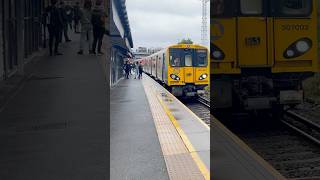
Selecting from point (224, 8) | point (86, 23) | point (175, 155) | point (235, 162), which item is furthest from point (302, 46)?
point (86, 23)

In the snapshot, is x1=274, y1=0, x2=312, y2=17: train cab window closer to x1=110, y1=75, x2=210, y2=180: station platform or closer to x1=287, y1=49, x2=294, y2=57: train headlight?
x1=287, y1=49, x2=294, y2=57: train headlight

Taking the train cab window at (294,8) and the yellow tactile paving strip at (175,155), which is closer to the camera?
the yellow tactile paving strip at (175,155)

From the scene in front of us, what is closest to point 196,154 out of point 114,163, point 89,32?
point 114,163

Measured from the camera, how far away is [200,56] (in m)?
16.5

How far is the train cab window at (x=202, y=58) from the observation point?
15502 millimetres

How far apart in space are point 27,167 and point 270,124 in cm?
673

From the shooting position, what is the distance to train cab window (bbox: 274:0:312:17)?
941 cm

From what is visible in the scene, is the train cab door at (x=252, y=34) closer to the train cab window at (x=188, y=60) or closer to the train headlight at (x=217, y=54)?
the train headlight at (x=217, y=54)

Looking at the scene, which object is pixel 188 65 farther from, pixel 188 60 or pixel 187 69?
pixel 188 60

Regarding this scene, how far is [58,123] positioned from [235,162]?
3.67 m

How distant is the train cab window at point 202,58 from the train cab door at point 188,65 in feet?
0.86

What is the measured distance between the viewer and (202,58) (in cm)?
1566

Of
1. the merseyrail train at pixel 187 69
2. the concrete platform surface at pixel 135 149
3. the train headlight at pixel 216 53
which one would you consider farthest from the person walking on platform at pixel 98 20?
the merseyrail train at pixel 187 69

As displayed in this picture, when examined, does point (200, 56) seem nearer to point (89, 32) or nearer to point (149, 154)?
point (89, 32)
